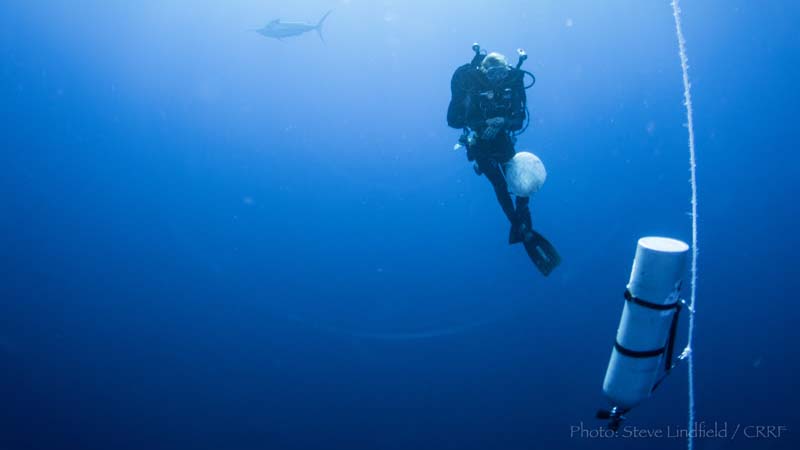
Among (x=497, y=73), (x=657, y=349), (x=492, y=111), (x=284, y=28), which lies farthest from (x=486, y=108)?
(x=284, y=28)

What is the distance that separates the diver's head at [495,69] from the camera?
3818 millimetres

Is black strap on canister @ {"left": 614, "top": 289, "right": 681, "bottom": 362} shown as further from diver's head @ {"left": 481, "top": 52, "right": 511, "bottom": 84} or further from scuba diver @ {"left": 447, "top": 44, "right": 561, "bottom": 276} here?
diver's head @ {"left": 481, "top": 52, "right": 511, "bottom": 84}

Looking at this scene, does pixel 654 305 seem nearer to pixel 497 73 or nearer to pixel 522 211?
pixel 522 211

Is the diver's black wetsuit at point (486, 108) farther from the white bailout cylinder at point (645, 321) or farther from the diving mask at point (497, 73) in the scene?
the white bailout cylinder at point (645, 321)

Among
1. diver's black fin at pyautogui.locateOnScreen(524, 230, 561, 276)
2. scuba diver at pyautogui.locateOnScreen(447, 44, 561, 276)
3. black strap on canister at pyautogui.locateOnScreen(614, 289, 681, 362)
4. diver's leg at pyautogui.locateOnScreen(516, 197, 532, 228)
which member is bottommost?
black strap on canister at pyautogui.locateOnScreen(614, 289, 681, 362)

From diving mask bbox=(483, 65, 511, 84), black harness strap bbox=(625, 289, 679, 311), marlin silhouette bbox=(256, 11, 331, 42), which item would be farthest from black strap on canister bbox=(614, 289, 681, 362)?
marlin silhouette bbox=(256, 11, 331, 42)

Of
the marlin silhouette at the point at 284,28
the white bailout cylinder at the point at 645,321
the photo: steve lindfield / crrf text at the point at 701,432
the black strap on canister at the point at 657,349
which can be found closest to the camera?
the white bailout cylinder at the point at 645,321

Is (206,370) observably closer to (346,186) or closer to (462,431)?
(462,431)

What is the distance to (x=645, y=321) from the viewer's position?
314 cm

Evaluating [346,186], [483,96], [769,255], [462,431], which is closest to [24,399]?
[462,431]

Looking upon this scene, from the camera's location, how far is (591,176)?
33.6 metres

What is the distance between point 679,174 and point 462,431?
22.4 meters

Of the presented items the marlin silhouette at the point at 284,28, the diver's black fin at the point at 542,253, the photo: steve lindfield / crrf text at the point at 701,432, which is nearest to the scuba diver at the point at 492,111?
the diver's black fin at the point at 542,253

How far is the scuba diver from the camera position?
3.87 m
